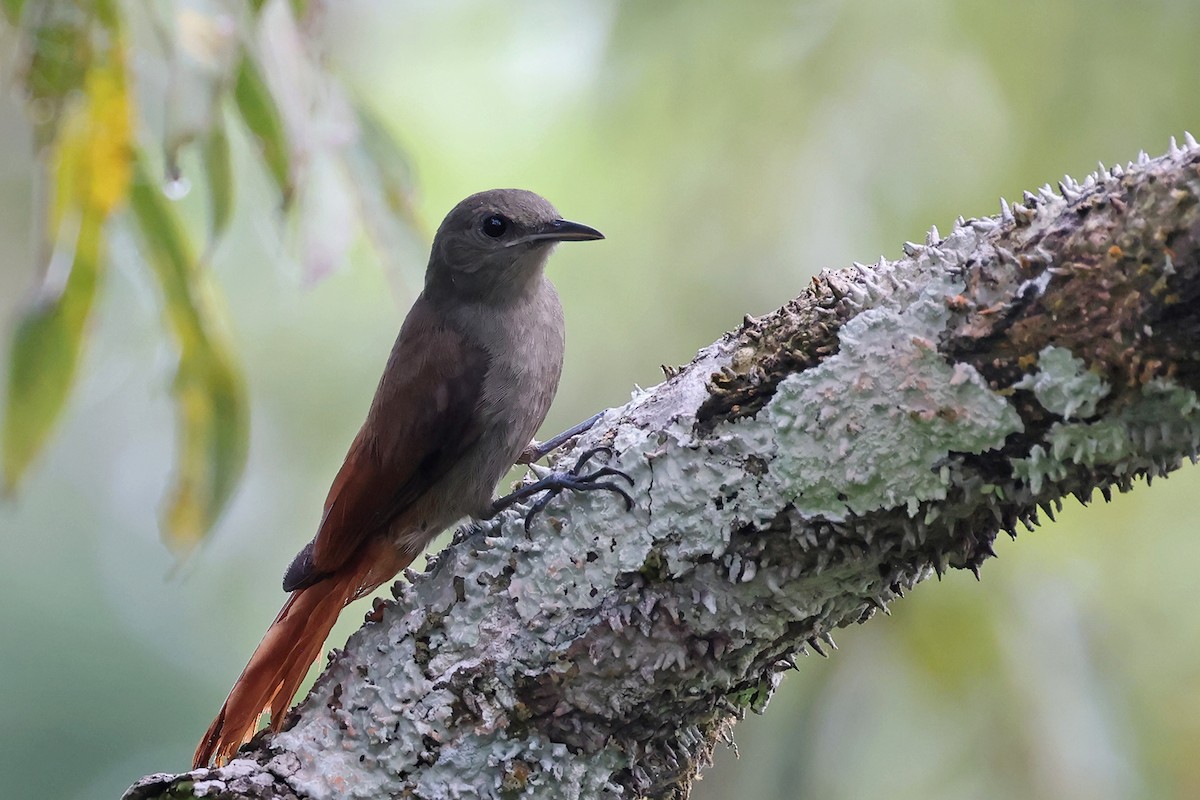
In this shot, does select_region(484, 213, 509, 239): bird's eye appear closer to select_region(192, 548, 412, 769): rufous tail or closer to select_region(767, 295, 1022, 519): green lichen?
select_region(192, 548, 412, 769): rufous tail

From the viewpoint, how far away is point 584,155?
11.4ft

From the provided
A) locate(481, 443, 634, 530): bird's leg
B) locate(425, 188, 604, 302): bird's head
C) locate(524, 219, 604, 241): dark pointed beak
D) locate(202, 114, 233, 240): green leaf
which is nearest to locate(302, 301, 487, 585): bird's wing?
locate(425, 188, 604, 302): bird's head

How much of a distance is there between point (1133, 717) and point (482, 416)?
1.58 metres

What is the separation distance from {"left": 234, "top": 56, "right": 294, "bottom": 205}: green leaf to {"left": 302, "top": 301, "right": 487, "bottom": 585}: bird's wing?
→ 0.40m

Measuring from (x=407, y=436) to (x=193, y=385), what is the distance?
47 centimetres

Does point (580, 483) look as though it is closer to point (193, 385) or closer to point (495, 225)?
point (495, 225)

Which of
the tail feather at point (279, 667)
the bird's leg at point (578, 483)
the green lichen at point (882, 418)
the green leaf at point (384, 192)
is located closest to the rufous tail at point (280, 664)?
the tail feather at point (279, 667)

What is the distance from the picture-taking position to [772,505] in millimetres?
1245

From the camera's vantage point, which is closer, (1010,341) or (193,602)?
(1010,341)

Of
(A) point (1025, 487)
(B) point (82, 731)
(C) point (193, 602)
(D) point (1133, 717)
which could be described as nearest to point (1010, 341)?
(A) point (1025, 487)

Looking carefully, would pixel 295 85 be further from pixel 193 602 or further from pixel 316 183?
pixel 193 602

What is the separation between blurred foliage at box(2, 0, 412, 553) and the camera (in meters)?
1.95

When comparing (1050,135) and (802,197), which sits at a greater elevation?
(802,197)

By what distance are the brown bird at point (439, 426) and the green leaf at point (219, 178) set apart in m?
0.38
